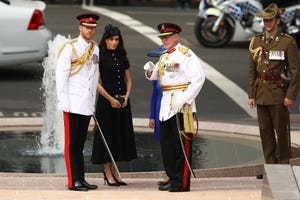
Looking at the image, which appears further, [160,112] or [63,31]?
[63,31]

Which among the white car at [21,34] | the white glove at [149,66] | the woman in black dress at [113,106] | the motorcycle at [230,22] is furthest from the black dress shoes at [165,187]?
the motorcycle at [230,22]

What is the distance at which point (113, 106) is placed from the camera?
1202cm

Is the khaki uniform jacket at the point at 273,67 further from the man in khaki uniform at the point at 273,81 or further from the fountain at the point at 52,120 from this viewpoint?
the fountain at the point at 52,120

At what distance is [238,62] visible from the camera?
81.5 feet

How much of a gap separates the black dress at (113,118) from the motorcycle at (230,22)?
14595mm

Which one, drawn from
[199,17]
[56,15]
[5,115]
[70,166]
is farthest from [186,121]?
[56,15]

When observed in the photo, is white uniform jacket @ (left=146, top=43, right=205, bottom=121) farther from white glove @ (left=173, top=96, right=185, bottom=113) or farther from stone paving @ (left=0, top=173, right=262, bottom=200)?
stone paving @ (left=0, top=173, right=262, bottom=200)

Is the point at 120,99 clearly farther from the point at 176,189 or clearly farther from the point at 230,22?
the point at 230,22

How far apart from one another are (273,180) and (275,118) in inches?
118

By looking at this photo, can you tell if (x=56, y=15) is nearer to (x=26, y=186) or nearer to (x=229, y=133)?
(x=229, y=133)

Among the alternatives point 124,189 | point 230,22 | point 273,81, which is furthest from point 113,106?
point 230,22

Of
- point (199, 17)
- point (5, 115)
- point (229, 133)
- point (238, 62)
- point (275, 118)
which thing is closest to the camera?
point (275, 118)

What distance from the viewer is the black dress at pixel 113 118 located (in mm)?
12008

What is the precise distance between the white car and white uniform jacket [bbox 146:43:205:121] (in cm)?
984
